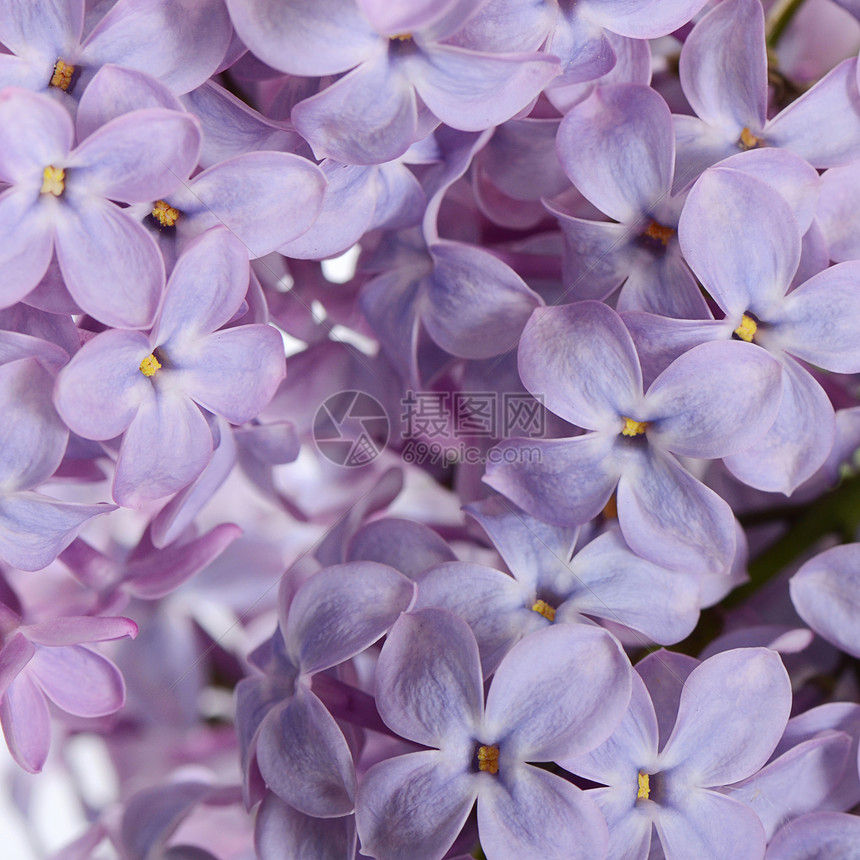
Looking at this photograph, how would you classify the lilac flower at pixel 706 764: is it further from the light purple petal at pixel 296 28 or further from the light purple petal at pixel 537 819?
the light purple petal at pixel 296 28

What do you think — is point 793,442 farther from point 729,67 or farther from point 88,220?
point 88,220

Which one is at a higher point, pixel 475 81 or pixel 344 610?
pixel 475 81

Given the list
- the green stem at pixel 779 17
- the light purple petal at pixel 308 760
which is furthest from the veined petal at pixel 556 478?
the green stem at pixel 779 17

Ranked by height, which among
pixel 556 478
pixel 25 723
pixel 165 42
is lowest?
pixel 25 723

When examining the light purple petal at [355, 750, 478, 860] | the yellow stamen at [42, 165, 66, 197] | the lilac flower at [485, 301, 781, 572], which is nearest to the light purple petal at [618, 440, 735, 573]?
→ the lilac flower at [485, 301, 781, 572]

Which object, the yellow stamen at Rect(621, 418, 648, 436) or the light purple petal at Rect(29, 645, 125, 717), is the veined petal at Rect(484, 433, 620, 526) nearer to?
the yellow stamen at Rect(621, 418, 648, 436)

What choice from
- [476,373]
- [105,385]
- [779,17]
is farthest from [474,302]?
[779,17]
